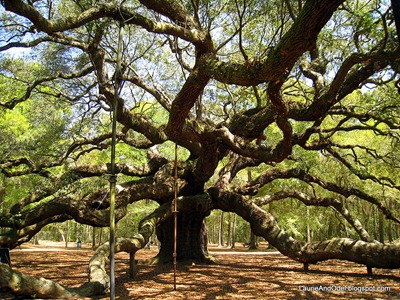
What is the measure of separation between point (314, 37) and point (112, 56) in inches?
306

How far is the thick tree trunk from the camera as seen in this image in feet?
35.2

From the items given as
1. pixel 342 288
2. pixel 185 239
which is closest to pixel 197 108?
pixel 185 239

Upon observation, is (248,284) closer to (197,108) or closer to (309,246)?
(309,246)

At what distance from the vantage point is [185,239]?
10.9m

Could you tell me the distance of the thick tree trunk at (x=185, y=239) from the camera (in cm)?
1072

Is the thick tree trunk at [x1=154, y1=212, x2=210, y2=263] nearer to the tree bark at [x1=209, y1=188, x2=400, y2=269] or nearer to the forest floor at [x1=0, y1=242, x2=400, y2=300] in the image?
the tree bark at [x1=209, y1=188, x2=400, y2=269]

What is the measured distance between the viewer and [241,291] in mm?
6324

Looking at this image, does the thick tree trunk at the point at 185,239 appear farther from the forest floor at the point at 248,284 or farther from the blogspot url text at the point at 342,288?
the blogspot url text at the point at 342,288

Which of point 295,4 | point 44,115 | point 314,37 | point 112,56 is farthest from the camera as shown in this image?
point 44,115

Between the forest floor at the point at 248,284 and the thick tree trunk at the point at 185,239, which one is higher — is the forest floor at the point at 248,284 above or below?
below

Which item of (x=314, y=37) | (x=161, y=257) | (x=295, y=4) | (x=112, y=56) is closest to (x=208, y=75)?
(x=314, y=37)

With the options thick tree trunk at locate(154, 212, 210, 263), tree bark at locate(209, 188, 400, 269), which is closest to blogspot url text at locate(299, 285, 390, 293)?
tree bark at locate(209, 188, 400, 269)

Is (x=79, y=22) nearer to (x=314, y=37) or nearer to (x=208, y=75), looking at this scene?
(x=208, y=75)

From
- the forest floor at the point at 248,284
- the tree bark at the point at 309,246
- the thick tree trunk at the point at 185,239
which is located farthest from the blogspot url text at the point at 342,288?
the thick tree trunk at the point at 185,239
